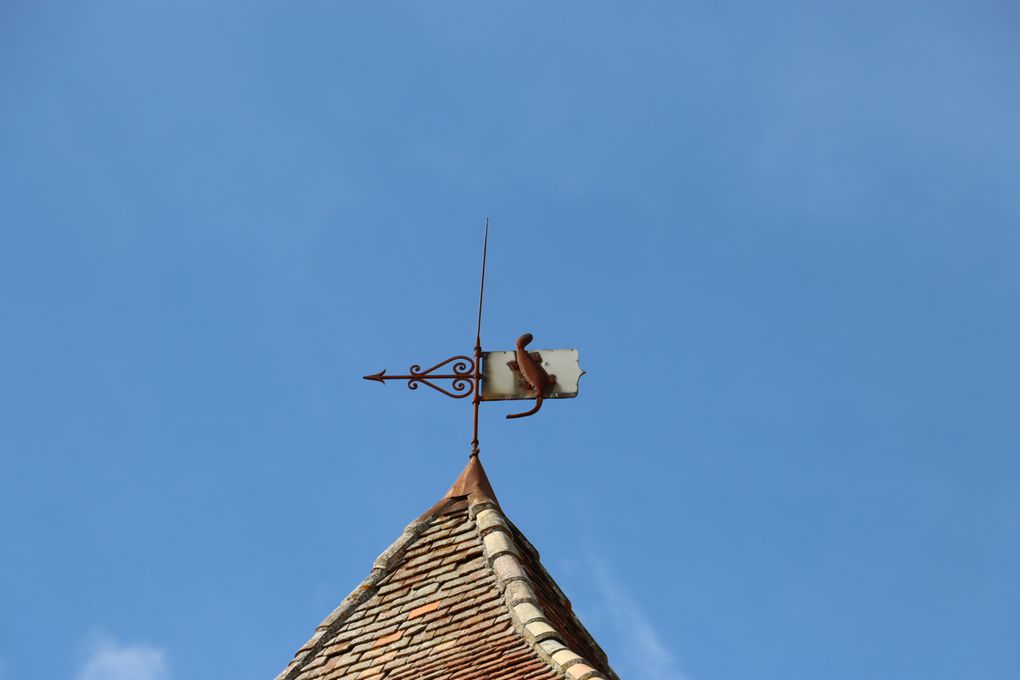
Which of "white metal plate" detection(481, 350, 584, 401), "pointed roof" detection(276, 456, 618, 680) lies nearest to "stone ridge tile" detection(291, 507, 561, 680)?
"pointed roof" detection(276, 456, 618, 680)

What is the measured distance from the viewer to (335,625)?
420 inches

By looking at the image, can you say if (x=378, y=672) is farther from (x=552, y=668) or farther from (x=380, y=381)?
(x=380, y=381)

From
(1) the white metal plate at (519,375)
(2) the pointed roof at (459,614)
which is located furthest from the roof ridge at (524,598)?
(1) the white metal plate at (519,375)

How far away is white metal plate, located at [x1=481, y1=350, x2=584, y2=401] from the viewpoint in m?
11.6

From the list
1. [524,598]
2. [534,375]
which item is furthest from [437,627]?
[534,375]

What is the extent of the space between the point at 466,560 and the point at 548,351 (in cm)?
159

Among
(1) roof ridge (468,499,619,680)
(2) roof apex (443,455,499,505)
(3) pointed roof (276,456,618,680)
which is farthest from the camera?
(2) roof apex (443,455,499,505)

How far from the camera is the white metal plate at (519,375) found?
11.6 metres

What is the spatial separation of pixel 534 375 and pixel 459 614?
1838 millimetres

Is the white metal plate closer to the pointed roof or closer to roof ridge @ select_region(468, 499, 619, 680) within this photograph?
the pointed roof

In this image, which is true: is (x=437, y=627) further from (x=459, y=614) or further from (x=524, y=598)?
(x=524, y=598)

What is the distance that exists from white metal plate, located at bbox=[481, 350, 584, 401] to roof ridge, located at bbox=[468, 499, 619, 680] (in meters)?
0.77

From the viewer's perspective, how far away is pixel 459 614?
10.3 meters

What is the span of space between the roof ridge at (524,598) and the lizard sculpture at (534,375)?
2.48 ft
